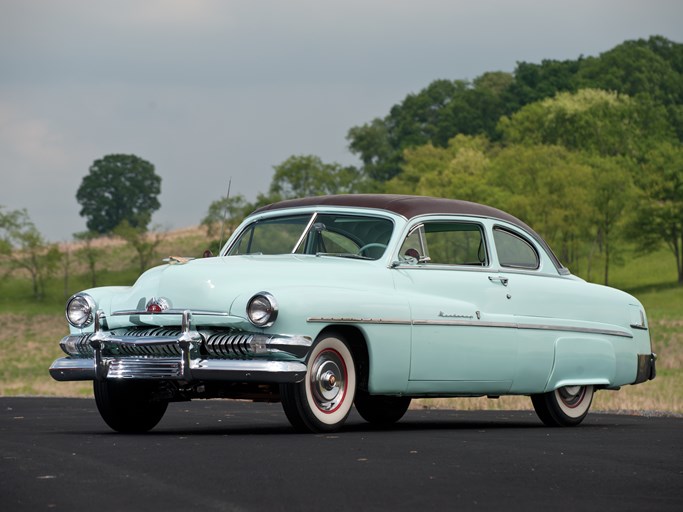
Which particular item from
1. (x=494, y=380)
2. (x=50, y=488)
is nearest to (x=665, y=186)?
(x=494, y=380)

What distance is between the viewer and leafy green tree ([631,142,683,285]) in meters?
87.6

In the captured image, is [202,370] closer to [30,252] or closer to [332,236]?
[332,236]

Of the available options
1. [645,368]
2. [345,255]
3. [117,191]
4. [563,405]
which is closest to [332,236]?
[345,255]

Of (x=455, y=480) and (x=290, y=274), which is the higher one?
(x=290, y=274)

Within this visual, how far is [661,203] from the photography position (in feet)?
295

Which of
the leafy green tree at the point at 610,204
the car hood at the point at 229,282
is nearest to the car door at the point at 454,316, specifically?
the car hood at the point at 229,282

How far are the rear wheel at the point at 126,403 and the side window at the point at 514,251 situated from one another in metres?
3.46

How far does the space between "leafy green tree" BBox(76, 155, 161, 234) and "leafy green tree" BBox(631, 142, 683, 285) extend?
191 ft

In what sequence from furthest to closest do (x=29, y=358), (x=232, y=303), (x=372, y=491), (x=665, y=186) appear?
1. (x=665, y=186)
2. (x=29, y=358)
3. (x=232, y=303)
4. (x=372, y=491)

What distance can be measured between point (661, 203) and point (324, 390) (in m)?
82.3

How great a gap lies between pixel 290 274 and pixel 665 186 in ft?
270

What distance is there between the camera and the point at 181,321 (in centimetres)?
1039

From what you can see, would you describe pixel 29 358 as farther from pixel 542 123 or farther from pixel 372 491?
pixel 542 123

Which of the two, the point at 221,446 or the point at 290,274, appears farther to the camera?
the point at 290,274
